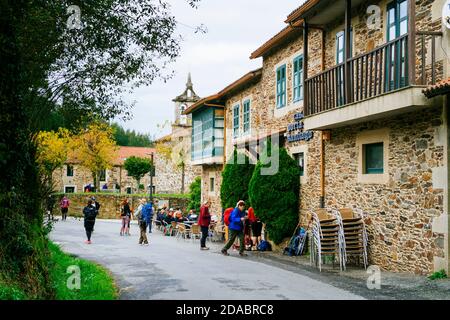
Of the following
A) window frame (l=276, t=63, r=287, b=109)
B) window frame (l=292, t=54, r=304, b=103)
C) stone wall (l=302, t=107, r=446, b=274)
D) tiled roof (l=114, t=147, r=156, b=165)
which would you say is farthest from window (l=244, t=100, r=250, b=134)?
tiled roof (l=114, t=147, r=156, b=165)

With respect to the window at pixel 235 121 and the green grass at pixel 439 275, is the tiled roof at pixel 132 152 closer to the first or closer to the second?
the window at pixel 235 121

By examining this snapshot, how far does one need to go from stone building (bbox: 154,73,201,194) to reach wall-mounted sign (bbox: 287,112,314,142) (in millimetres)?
34925

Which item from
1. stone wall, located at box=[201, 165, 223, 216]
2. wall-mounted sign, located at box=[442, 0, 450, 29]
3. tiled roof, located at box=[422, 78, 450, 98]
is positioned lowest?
stone wall, located at box=[201, 165, 223, 216]

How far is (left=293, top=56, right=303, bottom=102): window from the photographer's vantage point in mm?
17078

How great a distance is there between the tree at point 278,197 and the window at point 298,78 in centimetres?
179

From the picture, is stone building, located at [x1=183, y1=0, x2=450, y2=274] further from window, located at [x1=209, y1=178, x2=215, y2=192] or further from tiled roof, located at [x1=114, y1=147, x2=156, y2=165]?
tiled roof, located at [x1=114, y1=147, x2=156, y2=165]

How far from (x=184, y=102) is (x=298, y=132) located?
44.3 metres

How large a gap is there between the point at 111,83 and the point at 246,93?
387 inches

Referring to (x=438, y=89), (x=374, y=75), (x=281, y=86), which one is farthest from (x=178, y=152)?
(x=438, y=89)

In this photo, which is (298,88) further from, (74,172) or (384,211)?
(74,172)

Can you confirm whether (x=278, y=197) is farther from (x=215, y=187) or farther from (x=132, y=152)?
(x=132, y=152)

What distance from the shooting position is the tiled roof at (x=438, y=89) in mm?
9508

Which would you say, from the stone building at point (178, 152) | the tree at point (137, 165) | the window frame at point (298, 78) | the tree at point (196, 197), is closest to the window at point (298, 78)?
the window frame at point (298, 78)

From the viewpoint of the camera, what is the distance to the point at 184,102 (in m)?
60.6
